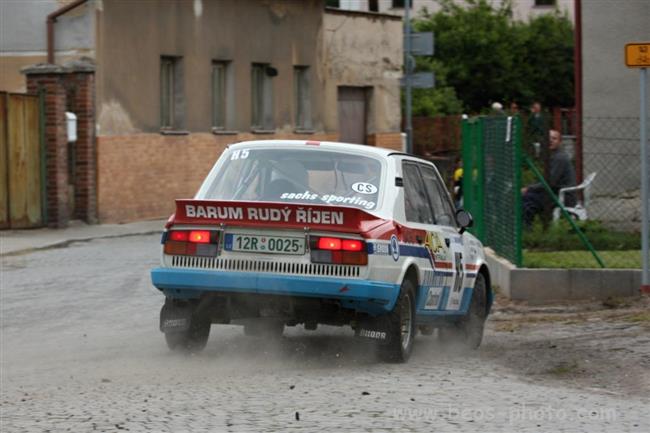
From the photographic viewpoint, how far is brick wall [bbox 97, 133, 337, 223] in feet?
89.7

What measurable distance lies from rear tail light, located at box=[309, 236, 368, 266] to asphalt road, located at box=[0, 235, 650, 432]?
0.73 meters

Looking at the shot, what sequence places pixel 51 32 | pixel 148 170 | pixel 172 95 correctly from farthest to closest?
pixel 172 95 < pixel 148 170 < pixel 51 32

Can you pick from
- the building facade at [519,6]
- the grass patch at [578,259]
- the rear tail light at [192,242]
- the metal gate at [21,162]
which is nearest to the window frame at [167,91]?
the metal gate at [21,162]

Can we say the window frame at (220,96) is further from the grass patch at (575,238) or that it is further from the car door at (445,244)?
the car door at (445,244)

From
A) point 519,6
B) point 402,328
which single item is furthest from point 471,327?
point 519,6

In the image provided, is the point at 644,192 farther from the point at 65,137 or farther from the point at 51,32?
the point at 51,32

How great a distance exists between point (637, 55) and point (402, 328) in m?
5.59

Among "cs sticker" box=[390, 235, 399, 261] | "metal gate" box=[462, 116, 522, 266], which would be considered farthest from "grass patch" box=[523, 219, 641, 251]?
"cs sticker" box=[390, 235, 399, 261]

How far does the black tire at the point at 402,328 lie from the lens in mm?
10359

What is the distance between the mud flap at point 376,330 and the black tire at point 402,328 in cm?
2

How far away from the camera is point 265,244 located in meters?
10.3

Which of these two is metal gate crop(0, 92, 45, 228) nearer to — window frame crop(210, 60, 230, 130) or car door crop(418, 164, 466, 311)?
window frame crop(210, 60, 230, 130)

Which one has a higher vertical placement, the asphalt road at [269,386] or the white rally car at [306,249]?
the white rally car at [306,249]

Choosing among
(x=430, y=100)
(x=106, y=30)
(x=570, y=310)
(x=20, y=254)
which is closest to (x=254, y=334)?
(x=570, y=310)
